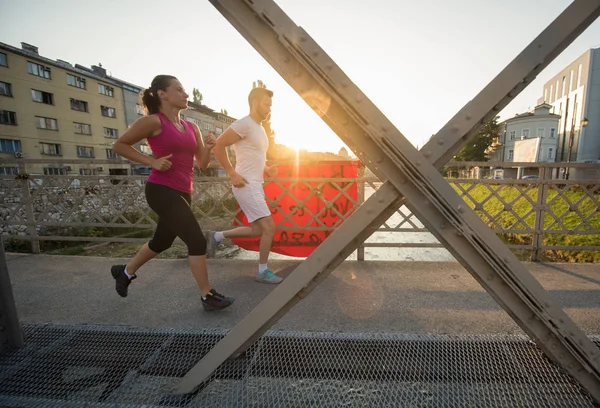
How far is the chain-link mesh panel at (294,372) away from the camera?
59.6 inches

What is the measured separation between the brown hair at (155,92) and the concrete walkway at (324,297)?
189 centimetres

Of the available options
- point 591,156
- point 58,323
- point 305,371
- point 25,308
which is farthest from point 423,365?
point 591,156

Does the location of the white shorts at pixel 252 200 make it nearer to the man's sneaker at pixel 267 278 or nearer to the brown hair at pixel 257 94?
the man's sneaker at pixel 267 278

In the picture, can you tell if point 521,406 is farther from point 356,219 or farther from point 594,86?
point 594,86

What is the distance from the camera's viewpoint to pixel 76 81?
33375mm

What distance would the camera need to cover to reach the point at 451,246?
115cm

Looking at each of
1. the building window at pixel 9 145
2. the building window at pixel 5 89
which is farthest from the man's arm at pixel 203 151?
the building window at pixel 5 89

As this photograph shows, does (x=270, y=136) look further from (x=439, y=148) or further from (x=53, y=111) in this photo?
(x=53, y=111)

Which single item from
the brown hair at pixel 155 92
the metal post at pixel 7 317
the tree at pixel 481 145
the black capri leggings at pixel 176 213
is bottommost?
the metal post at pixel 7 317

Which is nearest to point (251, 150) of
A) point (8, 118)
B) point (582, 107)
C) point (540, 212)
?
point (540, 212)

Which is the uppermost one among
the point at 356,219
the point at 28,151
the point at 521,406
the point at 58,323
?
the point at 28,151

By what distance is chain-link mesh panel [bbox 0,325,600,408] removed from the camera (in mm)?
1515

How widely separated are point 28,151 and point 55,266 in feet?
118

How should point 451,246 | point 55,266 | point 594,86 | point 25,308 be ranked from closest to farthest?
point 451,246
point 25,308
point 55,266
point 594,86
